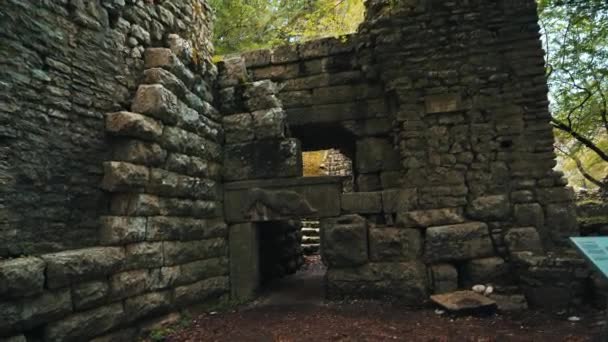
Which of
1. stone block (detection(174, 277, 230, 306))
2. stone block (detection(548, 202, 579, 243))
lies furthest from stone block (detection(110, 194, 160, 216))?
stone block (detection(548, 202, 579, 243))

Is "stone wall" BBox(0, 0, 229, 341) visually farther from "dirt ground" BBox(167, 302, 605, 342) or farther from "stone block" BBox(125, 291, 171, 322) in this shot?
"dirt ground" BBox(167, 302, 605, 342)

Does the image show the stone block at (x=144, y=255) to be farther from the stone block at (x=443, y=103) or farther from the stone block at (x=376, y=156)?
the stone block at (x=443, y=103)

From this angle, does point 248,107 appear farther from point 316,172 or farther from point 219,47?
point 316,172

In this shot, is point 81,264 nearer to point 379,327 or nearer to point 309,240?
point 379,327

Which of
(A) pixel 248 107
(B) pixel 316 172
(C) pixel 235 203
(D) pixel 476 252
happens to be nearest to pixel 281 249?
(C) pixel 235 203

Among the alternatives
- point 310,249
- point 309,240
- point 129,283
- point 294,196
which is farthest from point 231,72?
point 309,240

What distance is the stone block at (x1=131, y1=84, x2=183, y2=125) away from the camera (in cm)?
434

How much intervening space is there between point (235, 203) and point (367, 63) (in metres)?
2.96

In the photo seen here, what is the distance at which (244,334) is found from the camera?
4297 millimetres

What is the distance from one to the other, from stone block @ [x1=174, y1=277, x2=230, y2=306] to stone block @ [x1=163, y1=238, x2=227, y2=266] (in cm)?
33

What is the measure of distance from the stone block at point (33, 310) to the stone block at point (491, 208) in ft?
15.7

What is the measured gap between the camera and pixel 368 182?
5965 millimetres

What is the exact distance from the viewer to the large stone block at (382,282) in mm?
5207

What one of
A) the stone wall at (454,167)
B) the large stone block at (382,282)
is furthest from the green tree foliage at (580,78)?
the large stone block at (382,282)
